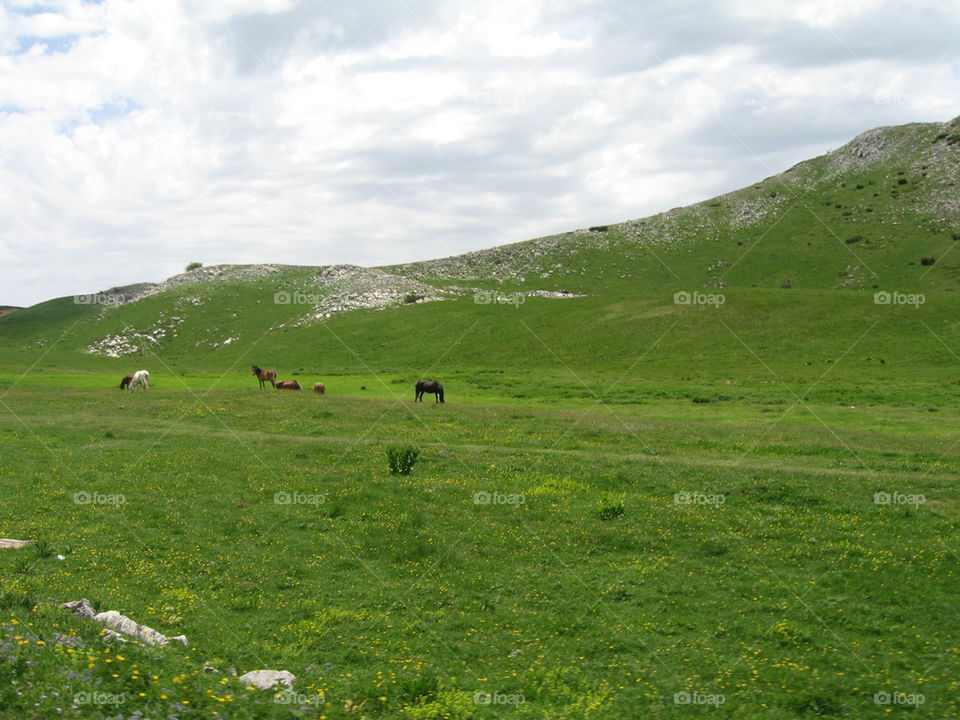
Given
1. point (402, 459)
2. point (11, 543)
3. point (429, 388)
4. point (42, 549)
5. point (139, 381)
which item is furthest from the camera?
point (139, 381)

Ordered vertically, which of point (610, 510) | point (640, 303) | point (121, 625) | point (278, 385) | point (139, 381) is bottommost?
point (610, 510)

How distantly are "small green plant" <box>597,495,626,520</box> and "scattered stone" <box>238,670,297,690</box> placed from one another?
11.1m

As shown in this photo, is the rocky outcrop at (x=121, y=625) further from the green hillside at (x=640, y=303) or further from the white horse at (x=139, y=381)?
the green hillside at (x=640, y=303)

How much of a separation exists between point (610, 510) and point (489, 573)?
197 inches

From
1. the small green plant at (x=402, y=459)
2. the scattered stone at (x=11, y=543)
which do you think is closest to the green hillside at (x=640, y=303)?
the small green plant at (x=402, y=459)

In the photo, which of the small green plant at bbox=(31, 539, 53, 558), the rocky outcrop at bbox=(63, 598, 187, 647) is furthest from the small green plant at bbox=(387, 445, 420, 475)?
the rocky outcrop at bbox=(63, 598, 187, 647)

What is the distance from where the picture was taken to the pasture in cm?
1110

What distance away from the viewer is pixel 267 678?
11047mm

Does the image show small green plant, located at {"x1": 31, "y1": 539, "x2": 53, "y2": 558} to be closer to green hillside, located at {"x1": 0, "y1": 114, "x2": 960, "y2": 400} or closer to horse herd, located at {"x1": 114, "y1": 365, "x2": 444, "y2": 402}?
horse herd, located at {"x1": 114, "y1": 365, "x2": 444, "y2": 402}

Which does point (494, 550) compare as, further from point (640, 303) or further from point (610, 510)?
point (640, 303)

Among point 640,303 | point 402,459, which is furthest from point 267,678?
point 640,303

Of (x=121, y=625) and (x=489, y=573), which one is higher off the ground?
(x=121, y=625)

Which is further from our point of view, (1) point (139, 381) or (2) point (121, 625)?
(1) point (139, 381)

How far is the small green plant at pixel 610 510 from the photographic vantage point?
2042cm
